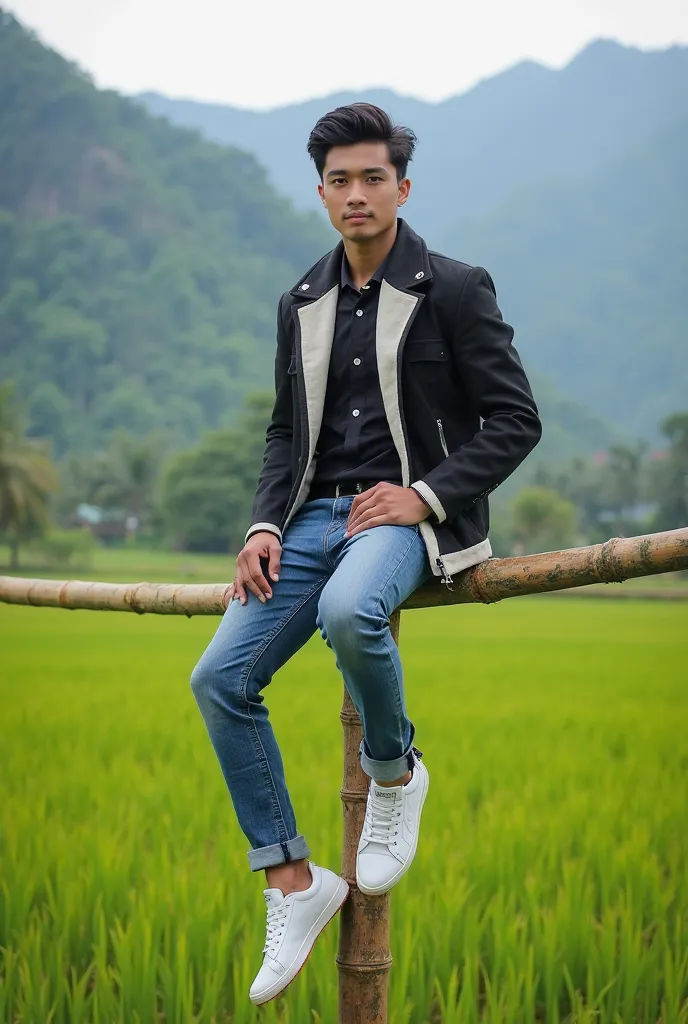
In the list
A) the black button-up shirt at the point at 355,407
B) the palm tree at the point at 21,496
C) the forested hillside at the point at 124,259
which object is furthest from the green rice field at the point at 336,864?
the forested hillside at the point at 124,259

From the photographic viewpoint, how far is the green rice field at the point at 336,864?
220 centimetres

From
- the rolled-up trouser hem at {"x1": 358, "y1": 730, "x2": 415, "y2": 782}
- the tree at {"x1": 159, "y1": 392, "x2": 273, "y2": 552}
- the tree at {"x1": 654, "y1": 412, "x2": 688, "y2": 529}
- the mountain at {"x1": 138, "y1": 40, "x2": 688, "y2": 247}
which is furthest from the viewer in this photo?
the mountain at {"x1": 138, "y1": 40, "x2": 688, "y2": 247}

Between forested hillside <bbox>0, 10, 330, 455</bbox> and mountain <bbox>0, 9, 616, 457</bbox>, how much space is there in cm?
11

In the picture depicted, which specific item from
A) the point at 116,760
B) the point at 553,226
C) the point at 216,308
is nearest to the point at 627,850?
the point at 116,760

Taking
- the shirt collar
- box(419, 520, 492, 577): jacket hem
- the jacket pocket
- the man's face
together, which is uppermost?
the man's face

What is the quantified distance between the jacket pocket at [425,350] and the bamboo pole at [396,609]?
1.06 feet

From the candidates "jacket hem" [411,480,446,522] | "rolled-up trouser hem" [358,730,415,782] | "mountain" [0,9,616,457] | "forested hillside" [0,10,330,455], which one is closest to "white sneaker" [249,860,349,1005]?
"rolled-up trouser hem" [358,730,415,782]

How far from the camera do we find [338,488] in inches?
67.3

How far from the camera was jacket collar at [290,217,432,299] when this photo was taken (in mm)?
1663

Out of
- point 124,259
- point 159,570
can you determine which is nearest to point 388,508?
point 159,570

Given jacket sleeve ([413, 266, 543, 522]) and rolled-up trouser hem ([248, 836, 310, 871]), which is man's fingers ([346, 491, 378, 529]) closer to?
jacket sleeve ([413, 266, 543, 522])

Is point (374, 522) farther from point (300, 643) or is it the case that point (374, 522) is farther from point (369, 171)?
point (369, 171)

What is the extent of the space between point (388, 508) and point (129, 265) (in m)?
78.1

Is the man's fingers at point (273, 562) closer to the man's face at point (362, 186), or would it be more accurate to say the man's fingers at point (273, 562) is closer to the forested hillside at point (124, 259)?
the man's face at point (362, 186)
